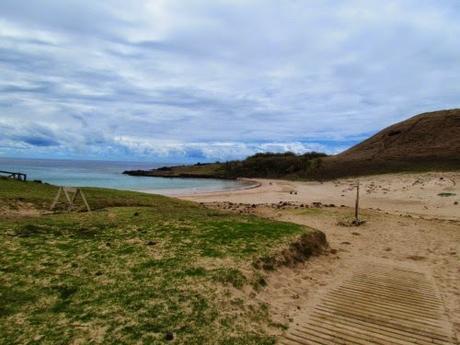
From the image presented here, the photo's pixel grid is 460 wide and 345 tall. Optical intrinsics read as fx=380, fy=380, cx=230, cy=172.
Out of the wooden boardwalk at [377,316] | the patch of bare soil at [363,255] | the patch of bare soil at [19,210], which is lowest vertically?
the wooden boardwalk at [377,316]

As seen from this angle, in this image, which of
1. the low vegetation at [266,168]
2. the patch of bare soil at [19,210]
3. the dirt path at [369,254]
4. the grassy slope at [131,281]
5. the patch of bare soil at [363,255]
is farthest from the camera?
the low vegetation at [266,168]

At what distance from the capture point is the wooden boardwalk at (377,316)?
276 inches

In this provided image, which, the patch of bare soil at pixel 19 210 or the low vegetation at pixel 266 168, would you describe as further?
the low vegetation at pixel 266 168

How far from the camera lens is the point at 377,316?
801cm

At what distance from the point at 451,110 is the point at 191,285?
94.8 meters

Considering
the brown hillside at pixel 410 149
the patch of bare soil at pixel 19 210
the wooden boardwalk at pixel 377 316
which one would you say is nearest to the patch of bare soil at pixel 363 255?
the wooden boardwalk at pixel 377 316

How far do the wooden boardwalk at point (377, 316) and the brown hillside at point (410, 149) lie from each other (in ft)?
167

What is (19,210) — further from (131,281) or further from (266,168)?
(266,168)

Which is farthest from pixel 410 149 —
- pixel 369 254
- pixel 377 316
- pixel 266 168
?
pixel 377 316

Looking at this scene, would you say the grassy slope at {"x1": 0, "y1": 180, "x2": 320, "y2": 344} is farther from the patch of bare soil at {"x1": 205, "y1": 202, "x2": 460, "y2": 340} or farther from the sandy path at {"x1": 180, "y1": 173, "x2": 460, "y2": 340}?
the sandy path at {"x1": 180, "y1": 173, "x2": 460, "y2": 340}

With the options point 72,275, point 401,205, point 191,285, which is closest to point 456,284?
point 191,285

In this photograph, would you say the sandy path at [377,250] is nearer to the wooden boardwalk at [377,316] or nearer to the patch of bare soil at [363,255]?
the patch of bare soil at [363,255]

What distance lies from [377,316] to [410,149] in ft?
236

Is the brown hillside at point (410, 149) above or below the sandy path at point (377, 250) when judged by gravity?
above
